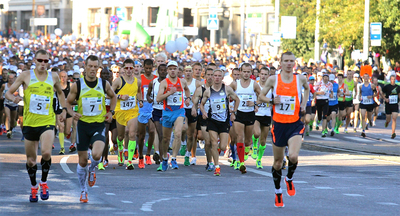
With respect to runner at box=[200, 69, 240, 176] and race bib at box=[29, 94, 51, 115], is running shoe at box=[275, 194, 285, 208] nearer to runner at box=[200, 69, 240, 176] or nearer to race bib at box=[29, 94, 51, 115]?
race bib at box=[29, 94, 51, 115]

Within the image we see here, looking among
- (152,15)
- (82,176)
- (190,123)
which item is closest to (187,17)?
(152,15)

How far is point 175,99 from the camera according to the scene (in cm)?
1308

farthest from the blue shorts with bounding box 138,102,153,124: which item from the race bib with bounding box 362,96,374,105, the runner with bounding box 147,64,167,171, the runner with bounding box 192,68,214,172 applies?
the race bib with bounding box 362,96,374,105

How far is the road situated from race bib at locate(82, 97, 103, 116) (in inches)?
43.2

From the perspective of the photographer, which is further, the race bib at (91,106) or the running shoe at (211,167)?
the running shoe at (211,167)

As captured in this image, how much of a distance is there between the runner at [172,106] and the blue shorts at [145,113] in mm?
783

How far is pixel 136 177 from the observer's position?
12.0 meters

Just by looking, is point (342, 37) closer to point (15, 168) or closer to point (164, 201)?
point (15, 168)

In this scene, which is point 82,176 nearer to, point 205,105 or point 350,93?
point 205,105

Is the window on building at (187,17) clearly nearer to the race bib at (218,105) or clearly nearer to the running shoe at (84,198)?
the race bib at (218,105)

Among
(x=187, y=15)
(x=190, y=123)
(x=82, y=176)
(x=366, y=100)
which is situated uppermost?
(x=187, y=15)

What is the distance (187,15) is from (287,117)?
78.0 meters

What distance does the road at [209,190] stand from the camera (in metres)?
8.71

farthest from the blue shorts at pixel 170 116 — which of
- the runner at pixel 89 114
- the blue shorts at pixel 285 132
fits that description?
the blue shorts at pixel 285 132
